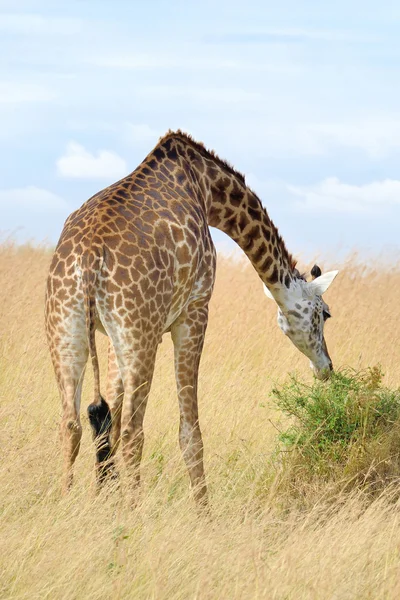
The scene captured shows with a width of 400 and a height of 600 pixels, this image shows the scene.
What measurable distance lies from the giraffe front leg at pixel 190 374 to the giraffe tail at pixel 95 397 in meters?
0.79

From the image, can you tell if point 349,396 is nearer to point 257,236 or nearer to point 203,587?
point 257,236

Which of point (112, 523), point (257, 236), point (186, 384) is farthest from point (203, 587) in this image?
point (257, 236)

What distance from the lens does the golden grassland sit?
5262 millimetres

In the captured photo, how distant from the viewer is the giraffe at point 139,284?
635 cm

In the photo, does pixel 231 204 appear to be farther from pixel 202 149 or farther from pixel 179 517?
pixel 179 517

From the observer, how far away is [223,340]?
13.5 meters

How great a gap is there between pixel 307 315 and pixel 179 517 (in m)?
2.87

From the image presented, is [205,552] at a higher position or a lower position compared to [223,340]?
lower

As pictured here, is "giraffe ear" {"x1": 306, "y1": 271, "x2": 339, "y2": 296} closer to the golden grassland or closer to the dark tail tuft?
the golden grassland

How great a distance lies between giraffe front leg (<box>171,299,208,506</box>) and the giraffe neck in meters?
1.20

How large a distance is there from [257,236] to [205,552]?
3.51 m

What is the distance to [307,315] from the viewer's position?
8.79 metres

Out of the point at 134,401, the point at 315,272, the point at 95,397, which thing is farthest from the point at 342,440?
the point at 95,397

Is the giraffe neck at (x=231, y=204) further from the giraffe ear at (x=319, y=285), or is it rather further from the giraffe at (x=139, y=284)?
the giraffe ear at (x=319, y=285)
